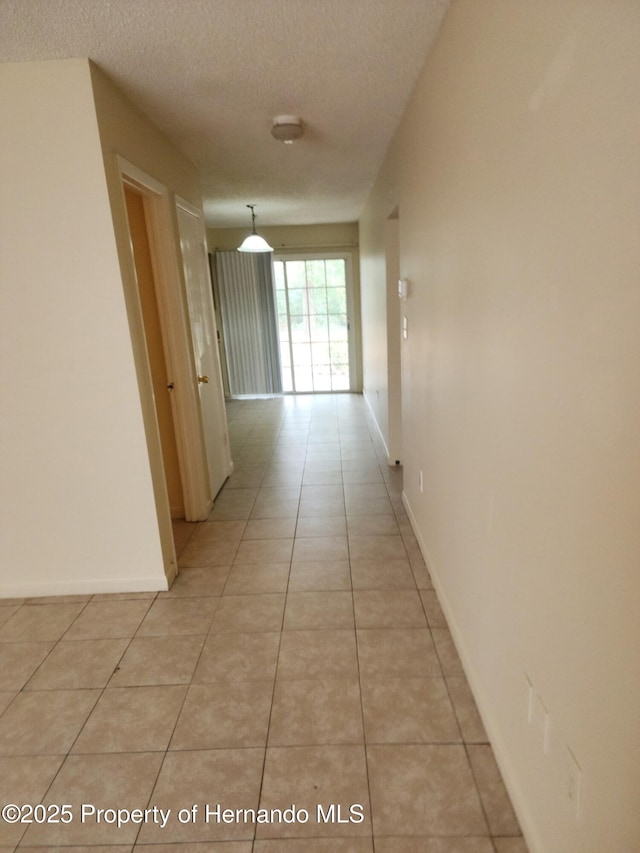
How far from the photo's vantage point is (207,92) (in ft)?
7.22

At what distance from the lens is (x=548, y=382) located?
1020mm

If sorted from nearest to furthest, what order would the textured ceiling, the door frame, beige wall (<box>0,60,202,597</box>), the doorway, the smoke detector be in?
1. the textured ceiling
2. beige wall (<box>0,60,202,597</box>)
3. the door frame
4. the smoke detector
5. the doorway

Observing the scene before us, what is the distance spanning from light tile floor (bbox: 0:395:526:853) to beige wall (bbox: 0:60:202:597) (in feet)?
0.91

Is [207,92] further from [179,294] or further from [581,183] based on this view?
[581,183]

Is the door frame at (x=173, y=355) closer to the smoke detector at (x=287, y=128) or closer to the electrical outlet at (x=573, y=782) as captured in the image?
the smoke detector at (x=287, y=128)

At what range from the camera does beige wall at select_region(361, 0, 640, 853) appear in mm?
768

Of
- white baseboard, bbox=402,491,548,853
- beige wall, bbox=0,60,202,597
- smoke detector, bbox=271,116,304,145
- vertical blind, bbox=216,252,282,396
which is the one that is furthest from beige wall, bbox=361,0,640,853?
vertical blind, bbox=216,252,282,396

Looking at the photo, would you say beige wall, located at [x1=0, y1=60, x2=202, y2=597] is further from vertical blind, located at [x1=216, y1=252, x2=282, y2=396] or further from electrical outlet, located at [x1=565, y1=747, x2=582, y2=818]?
vertical blind, located at [x1=216, y1=252, x2=282, y2=396]

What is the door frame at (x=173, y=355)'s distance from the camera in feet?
7.93

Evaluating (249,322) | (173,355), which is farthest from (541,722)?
(249,322)

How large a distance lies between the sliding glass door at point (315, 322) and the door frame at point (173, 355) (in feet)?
13.3

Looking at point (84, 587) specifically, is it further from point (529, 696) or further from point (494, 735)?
point (529, 696)

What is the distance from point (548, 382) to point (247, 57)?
1.86 meters

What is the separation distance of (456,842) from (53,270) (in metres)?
2.57
